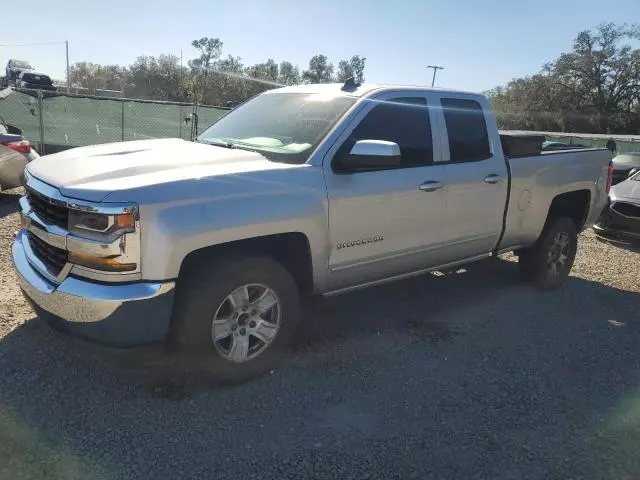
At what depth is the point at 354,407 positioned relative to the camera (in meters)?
3.29

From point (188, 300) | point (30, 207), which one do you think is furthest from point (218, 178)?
point (30, 207)

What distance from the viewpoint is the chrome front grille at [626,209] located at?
8.47 m

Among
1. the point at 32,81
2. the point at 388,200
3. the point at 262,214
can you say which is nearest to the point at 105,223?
the point at 262,214

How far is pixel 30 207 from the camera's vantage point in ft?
11.1

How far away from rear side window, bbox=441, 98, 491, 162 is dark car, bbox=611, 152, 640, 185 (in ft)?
37.6

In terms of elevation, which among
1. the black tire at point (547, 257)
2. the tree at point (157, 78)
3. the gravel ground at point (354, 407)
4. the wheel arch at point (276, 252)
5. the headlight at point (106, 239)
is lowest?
the gravel ground at point (354, 407)

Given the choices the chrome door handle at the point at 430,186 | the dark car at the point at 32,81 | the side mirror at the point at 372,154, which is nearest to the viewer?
the side mirror at the point at 372,154

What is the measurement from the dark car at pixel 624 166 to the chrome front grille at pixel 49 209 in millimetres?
14611

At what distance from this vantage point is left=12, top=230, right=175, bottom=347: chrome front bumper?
279cm

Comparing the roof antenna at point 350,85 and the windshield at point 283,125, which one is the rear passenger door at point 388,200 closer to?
the windshield at point 283,125

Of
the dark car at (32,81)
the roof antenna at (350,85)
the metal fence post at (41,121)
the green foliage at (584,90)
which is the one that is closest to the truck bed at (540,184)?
the roof antenna at (350,85)

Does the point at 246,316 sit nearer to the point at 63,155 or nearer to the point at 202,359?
the point at 202,359

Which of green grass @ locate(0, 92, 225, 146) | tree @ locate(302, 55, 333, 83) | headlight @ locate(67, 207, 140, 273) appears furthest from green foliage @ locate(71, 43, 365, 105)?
→ headlight @ locate(67, 207, 140, 273)

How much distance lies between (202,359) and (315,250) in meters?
1.00
